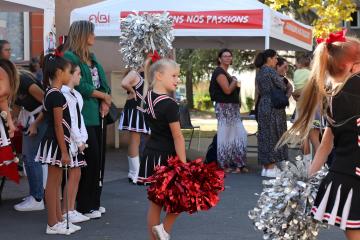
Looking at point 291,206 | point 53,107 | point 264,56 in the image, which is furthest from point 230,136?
point 291,206

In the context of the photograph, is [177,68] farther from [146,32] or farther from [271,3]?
[271,3]

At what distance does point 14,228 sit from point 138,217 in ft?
4.17

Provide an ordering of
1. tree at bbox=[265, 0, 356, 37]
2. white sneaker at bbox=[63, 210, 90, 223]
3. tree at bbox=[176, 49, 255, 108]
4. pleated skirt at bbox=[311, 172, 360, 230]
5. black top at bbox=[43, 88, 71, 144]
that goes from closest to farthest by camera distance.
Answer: pleated skirt at bbox=[311, 172, 360, 230]
black top at bbox=[43, 88, 71, 144]
white sneaker at bbox=[63, 210, 90, 223]
tree at bbox=[265, 0, 356, 37]
tree at bbox=[176, 49, 255, 108]

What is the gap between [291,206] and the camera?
15.4 feet

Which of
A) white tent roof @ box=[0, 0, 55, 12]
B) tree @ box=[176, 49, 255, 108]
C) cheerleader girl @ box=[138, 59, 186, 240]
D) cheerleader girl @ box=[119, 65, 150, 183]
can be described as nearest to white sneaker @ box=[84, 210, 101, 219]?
cheerleader girl @ box=[138, 59, 186, 240]

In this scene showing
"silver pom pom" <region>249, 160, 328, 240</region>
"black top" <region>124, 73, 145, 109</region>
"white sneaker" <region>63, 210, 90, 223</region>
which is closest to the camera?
"silver pom pom" <region>249, 160, 328, 240</region>

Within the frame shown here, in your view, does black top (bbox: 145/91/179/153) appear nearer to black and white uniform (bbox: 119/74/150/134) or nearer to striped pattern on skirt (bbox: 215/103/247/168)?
black and white uniform (bbox: 119/74/150/134)

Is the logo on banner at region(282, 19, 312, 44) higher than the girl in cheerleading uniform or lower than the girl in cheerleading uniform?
higher

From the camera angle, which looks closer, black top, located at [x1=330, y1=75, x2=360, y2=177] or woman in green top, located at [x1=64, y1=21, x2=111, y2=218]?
black top, located at [x1=330, y1=75, x2=360, y2=177]

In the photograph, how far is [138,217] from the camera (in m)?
7.72

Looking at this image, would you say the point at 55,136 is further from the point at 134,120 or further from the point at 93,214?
the point at 134,120

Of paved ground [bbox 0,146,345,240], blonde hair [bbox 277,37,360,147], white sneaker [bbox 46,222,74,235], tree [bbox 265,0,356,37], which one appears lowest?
paved ground [bbox 0,146,345,240]

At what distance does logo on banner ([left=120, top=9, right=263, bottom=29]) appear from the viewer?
34.3 ft

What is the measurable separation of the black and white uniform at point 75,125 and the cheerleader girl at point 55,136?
0.16 ft
